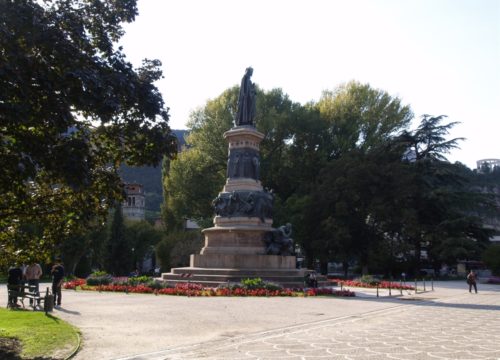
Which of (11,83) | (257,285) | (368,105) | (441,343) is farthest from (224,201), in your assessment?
(368,105)

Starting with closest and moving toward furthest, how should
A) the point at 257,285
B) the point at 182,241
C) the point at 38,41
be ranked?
the point at 38,41 → the point at 257,285 → the point at 182,241

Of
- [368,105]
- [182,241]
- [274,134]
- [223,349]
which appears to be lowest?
[223,349]

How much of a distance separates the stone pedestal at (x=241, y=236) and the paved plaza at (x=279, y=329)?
5913mm

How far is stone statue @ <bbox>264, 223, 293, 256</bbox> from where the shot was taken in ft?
85.9

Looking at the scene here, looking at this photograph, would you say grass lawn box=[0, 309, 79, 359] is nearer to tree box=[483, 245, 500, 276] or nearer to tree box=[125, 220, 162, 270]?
tree box=[483, 245, 500, 276]

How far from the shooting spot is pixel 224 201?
27.9m

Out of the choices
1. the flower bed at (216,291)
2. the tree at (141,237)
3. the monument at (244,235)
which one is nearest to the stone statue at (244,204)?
the monument at (244,235)

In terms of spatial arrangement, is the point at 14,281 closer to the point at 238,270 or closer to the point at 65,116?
the point at 238,270

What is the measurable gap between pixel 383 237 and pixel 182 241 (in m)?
17.3

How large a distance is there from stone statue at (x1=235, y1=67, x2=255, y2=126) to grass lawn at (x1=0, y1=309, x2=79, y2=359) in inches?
718

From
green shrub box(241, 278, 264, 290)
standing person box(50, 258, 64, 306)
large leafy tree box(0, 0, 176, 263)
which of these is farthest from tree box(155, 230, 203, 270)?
large leafy tree box(0, 0, 176, 263)

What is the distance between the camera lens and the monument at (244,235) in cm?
2458

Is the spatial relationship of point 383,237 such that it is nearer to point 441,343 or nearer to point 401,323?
point 401,323

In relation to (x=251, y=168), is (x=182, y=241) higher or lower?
lower
